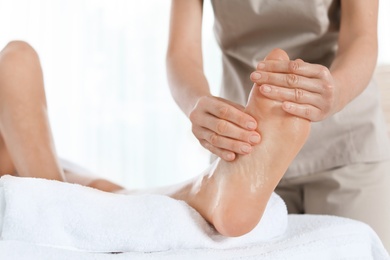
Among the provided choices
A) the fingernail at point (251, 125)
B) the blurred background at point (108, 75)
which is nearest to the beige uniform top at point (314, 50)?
the fingernail at point (251, 125)

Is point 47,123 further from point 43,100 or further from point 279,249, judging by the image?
point 279,249

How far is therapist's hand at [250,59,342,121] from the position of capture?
1107 millimetres

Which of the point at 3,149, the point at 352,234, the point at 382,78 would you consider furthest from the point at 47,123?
the point at 382,78

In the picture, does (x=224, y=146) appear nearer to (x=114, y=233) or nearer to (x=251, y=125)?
(x=251, y=125)

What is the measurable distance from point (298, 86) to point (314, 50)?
50 centimetres

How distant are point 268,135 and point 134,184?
2675 millimetres

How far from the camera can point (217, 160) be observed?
Result: 1.20 metres

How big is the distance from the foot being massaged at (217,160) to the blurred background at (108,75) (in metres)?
2.27

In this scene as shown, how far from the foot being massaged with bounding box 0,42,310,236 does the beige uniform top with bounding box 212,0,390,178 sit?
40cm

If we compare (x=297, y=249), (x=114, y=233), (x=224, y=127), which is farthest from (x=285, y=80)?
(x=114, y=233)

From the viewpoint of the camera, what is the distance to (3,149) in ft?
4.99

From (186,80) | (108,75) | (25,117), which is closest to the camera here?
(25,117)

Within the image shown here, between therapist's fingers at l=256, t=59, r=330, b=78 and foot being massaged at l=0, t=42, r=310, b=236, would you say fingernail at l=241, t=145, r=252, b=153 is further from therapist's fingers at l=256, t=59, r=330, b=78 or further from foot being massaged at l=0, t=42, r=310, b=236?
therapist's fingers at l=256, t=59, r=330, b=78

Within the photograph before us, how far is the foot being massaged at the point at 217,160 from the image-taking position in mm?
1093
